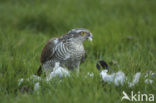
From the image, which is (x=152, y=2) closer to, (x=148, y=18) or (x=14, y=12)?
(x=148, y=18)

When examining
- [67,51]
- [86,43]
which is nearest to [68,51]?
[67,51]

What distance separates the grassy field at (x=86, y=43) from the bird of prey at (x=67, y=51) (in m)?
0.23

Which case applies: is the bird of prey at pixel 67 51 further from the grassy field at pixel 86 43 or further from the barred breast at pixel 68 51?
the grassy field at pixel 86 43

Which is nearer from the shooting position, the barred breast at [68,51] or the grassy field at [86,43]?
the grassy field at [86,43]

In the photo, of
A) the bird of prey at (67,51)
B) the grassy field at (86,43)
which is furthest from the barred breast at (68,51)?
the grassy field at (86,43)

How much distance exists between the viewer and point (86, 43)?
6.34 m

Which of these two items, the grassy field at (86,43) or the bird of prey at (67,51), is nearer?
the grassy field at (86,43)

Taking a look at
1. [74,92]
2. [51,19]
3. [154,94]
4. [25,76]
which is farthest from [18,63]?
[51,19]

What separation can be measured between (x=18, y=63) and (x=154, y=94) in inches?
70.0

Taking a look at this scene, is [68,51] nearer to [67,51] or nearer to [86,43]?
[67,51]

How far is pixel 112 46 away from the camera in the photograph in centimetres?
630

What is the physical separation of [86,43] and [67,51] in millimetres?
1996

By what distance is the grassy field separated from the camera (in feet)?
11.5

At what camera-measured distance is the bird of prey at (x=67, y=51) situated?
4.39m
